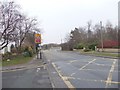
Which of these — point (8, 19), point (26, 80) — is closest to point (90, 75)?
point (26, 80)

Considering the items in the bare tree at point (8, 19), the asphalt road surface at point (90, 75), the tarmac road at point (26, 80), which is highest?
the bare tree at point (8, 19)

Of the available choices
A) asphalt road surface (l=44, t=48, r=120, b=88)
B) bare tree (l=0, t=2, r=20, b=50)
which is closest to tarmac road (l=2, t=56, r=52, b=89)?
asphalt road surface (l=44, t=48, r=120, b=88)

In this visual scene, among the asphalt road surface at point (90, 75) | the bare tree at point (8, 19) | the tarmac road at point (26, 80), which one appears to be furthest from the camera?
the bare tree at point (8, 19)

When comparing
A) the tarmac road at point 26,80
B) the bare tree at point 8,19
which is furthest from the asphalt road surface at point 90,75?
the bare tree at point 8,19

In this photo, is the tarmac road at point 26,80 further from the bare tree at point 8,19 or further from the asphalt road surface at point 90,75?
the bare tree at point 8,19

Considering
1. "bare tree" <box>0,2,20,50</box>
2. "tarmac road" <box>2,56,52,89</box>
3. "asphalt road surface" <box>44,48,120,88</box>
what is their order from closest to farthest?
"asphalt road surface" <box>44,48,120,88</box> → "tarmac road" <box>2,56,52,89</box> → "bare tree" <box>0,2,20,50</box>

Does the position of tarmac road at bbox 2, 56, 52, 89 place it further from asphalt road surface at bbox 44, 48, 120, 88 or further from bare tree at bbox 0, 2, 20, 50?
bare tree at bbox 0, 2, 20, 50

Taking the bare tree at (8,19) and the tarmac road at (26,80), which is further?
the bare tree at (8,19)

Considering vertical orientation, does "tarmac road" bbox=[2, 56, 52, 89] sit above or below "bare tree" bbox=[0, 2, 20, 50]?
below

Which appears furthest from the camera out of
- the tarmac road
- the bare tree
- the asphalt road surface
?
the bare tree

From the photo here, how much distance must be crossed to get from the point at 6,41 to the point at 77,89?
131ft

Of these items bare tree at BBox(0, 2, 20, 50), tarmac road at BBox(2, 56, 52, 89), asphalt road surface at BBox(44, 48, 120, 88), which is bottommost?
tarmac road at BBox(2, 56, 52, 89)

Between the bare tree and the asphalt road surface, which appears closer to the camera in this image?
the asphalt road surface

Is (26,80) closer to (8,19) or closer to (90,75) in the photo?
(90,75)
